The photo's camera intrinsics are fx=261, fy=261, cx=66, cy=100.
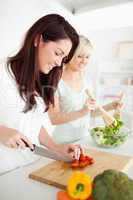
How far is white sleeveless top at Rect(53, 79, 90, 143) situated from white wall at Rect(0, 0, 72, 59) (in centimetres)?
45

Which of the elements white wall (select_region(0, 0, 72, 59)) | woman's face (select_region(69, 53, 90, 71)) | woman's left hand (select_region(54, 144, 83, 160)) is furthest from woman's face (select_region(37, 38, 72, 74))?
white wall (select_region(0, 0, 72, 59))

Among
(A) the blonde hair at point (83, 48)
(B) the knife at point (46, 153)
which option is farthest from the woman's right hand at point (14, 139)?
(A) the blonde hair at point (83, 48)

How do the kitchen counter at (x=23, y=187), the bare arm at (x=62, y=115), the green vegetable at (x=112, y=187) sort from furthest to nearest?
the bare arm at (x=62, y=115)
the kitchen counter at (x=23, y=187)
the green vegetable at (x=112, y=187)

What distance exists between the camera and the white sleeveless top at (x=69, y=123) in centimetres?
145

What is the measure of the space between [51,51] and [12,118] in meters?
0.30

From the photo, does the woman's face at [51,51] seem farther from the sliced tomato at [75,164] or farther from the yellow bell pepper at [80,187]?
the yellow bell pepper at [80,187]

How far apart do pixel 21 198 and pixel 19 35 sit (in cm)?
123

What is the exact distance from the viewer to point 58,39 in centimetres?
100

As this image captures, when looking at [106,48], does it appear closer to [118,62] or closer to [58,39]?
[118,62]

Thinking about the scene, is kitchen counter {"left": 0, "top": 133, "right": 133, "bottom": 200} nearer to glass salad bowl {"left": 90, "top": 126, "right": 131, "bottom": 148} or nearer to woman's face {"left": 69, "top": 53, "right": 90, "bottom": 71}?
glass salad bowl {"left": 90, "top": 126, "right": 131, "bottom": 148}

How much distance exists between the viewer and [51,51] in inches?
39.6

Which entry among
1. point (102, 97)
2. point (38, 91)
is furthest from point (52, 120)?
point (102, 97)

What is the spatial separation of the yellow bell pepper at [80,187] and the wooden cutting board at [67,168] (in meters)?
0.13

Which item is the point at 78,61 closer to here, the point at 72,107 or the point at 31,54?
the point at 72,107
